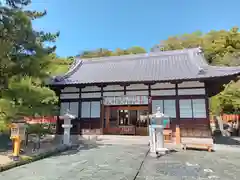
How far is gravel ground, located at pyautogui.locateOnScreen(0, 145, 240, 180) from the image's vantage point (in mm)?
4742

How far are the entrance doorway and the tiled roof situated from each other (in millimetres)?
2333

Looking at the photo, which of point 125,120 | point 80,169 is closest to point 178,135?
point 80,169

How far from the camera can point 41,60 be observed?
736 centimetres

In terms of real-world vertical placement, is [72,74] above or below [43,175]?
above

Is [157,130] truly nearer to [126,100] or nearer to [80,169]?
[80,169]

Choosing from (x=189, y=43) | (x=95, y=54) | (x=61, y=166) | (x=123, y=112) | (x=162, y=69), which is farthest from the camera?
(x=95, y=54)

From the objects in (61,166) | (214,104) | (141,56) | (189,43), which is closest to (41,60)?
(61,166)

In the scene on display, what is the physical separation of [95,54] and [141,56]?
28.0m

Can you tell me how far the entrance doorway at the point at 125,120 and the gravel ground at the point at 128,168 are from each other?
558 centimetres

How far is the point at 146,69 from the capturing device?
12.5 metres

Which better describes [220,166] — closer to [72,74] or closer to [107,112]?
[107,112]

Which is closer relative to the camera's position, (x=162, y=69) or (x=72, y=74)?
(x=162, y=69)

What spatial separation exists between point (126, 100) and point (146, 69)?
246 centimetres

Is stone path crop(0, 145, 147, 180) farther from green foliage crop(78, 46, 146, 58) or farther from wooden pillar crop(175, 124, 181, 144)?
green foliage crop(78, 46, 146, 58)
